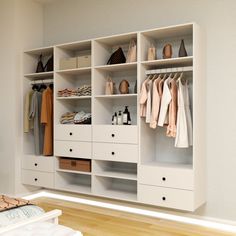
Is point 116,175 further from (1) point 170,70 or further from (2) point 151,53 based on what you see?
(2) point 151,53

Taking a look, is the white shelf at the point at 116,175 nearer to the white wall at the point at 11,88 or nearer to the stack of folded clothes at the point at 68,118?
the stack of folded clothes at the point at 68,118

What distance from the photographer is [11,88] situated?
4.44 meters

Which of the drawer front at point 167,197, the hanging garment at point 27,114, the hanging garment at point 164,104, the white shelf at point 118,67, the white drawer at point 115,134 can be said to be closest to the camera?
the drawer front at point 167,197

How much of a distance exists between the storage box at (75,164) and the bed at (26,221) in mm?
1499

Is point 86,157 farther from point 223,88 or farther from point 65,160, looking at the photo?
point 223,88

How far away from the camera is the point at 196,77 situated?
323 centimetres

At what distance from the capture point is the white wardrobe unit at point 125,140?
3273mm

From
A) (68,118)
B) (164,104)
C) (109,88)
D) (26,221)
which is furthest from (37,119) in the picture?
(26,221)

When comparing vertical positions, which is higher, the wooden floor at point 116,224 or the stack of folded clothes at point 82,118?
the stack of folded clothes at point 82,118

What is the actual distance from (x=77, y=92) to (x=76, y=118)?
1.15 feet

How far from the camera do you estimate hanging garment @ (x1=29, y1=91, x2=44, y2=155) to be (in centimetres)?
436

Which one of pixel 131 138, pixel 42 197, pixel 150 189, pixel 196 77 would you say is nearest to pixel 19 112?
pixel 42 197

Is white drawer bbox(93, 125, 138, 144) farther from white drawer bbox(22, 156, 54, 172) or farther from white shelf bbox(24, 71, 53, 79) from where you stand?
white shelf bbox(24, 71, 53, 79)

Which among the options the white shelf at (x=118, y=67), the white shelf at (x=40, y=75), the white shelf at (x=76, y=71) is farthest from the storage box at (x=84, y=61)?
the white shelf at (x=40, y=75)
